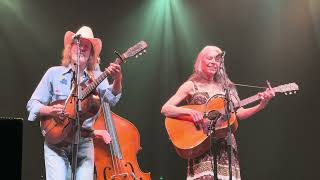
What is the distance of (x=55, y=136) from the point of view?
14.7ft

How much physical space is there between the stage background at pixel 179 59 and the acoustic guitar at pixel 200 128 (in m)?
1.03

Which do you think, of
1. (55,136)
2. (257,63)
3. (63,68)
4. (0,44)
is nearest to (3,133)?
(55,136)

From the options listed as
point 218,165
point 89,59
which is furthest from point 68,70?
point 218,165

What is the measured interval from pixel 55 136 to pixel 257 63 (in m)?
3.12

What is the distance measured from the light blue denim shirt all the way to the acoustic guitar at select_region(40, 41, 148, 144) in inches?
7.9

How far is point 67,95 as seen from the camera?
15.4 ft

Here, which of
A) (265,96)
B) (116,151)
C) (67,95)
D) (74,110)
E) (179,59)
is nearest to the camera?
(74,110)

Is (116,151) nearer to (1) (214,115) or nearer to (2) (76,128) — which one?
(2) (76,128)

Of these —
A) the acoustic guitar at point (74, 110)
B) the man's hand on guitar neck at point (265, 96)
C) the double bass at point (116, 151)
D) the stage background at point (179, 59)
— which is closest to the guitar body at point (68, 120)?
the acoustic guitar at point (74, 110)

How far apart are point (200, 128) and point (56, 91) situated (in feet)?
5.02

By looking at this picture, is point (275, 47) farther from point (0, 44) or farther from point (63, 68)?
point (0, 44)

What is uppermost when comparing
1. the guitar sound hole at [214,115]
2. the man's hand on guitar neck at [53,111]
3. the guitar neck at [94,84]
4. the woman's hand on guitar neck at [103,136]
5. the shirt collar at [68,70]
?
the shirt collar at [68,70]

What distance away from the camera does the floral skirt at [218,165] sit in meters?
4.98

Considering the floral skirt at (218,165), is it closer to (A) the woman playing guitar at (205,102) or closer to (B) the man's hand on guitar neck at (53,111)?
(A) the woman playing guitar at (205,102)
